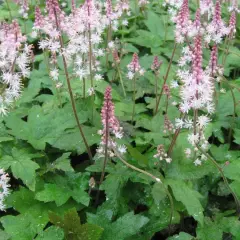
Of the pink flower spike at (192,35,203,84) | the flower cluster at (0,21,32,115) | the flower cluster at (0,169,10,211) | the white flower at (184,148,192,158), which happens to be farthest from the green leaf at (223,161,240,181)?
the flower cluster at (0,21,32,115)

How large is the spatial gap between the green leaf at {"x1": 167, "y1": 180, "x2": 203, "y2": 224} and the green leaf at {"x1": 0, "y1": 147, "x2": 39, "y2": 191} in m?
0.97

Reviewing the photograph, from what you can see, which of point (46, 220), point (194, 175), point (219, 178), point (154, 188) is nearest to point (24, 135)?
point (46, 220)

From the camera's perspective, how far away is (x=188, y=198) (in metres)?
2.71

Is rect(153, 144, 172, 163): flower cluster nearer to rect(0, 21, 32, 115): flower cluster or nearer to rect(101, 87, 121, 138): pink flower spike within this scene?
rect(101, 87, 121, 138): pink flower spike

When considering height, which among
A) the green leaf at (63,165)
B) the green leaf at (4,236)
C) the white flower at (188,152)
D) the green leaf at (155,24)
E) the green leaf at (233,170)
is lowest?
the green leaf at (4,236)

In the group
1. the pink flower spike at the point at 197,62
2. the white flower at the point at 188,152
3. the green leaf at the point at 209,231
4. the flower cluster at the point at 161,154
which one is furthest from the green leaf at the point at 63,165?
the pink flower spike at the point at 197,62

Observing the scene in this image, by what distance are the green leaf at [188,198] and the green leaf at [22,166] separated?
969 mm

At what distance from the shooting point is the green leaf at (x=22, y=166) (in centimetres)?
282

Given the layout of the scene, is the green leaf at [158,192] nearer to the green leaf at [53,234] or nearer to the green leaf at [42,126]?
the green leaf at [53,234]

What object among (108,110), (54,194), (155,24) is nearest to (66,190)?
(54,194)

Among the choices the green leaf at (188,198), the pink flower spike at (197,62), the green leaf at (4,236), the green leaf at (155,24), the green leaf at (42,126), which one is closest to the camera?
the pink flower spike at (197,62)

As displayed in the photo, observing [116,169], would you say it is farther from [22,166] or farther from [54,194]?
[22,166]

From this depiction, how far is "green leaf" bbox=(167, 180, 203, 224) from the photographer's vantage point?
2.68 m

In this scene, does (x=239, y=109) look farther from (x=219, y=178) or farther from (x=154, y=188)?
(x=154, y=188)
